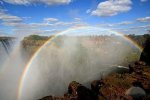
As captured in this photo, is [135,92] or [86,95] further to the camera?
[86,95]

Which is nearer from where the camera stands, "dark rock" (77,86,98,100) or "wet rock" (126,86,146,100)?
"wet rock" (126,86,146,100)

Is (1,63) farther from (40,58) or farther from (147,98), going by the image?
(147,98)

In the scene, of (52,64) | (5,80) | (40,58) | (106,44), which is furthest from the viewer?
(106,44)

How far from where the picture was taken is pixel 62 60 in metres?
133

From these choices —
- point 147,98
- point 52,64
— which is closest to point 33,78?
point 52,64

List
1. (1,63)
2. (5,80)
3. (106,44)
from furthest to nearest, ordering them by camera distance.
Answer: (106,44) < (1,63) < (5,80)

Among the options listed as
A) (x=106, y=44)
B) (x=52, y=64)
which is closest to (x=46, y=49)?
(x=52, y=64)

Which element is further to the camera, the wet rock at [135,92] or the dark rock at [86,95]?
the dark rock at [86,95]

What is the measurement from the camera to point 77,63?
12556 centimetres

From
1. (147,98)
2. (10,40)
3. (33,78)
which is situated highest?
(10,40)

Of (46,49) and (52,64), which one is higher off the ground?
(46,49)

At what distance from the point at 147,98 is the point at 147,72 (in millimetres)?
7281

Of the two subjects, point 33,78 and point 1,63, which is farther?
point 1,63

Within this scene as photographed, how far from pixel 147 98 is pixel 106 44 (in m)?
183
